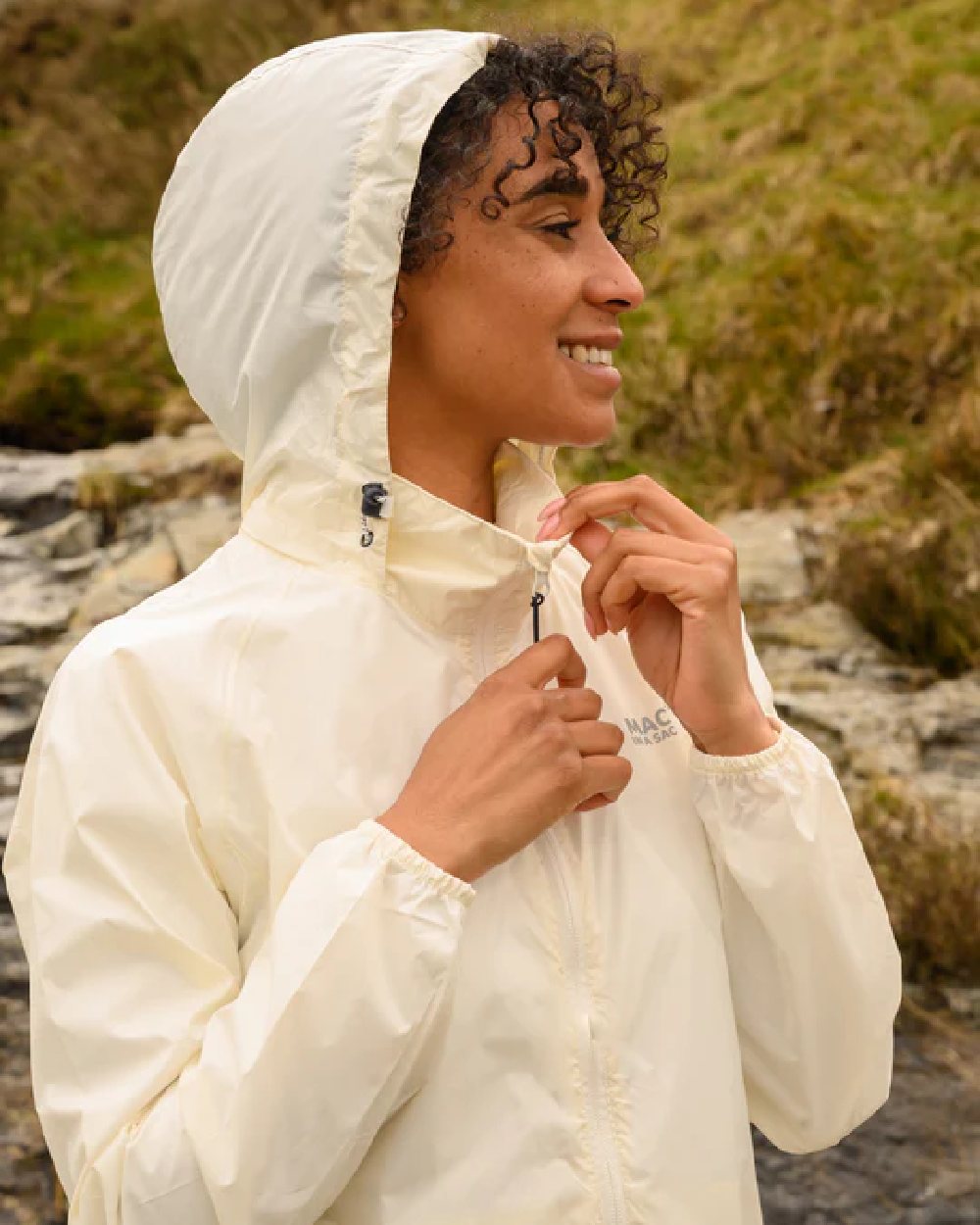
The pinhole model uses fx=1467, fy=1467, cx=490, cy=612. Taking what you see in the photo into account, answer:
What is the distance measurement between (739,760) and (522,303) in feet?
1.87

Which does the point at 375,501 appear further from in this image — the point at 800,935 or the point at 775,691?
the point at 775,691

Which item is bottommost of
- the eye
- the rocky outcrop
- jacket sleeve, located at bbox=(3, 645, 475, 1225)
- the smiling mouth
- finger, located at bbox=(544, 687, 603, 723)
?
the rocky outcrop

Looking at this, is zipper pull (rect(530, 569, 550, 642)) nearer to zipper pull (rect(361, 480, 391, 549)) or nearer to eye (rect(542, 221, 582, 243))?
zipper pull (rect(361, 480, 391, 549))

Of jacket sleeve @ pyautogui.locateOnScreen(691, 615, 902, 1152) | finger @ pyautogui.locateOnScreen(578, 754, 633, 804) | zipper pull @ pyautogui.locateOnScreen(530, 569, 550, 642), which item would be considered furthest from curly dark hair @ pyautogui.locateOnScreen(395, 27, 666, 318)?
jacket sleeve @ pyautogui.locateOnScreen(691, 615, 902, 1152)

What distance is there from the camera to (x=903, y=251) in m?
7.07

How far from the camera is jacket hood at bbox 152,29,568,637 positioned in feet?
5.21

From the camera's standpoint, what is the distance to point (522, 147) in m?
1.67

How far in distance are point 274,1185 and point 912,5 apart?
9.86 meters

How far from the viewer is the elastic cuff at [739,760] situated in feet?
5.44

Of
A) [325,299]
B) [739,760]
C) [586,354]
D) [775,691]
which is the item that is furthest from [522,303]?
[775,691]

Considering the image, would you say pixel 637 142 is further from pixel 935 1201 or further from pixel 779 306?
pixel 779 306

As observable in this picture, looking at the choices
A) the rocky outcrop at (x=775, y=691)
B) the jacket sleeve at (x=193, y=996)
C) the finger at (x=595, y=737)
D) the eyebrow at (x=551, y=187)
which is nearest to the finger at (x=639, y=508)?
the finger at (x=595, y=737)

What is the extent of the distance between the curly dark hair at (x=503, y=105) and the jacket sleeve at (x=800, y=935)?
2.23ft

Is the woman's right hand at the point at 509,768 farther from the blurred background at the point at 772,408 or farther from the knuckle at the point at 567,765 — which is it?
the blurred background at the point at 772,408
